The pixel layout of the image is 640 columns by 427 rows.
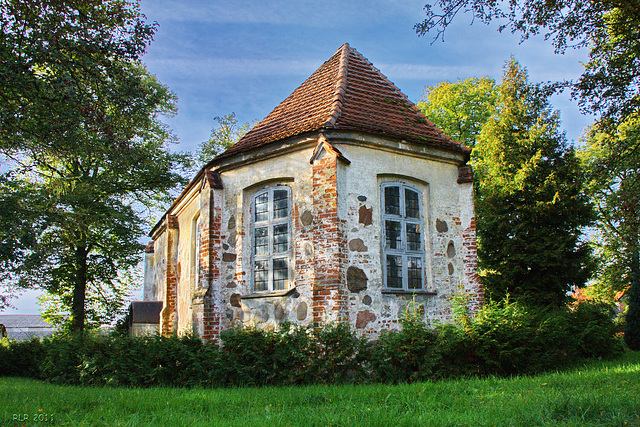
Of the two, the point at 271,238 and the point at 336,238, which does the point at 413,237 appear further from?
the point at 271,238

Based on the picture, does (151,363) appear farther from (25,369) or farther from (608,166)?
(608,166)

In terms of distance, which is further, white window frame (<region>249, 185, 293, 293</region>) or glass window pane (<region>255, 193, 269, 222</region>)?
glass window pane (<region>255, 193, 269, 222</region>)

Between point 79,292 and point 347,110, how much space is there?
1767cm

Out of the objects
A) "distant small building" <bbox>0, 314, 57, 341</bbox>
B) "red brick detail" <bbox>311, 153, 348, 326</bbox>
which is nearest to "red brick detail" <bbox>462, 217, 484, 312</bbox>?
"red brick detail" <bbox>311, 153, 348, 326</bbox>

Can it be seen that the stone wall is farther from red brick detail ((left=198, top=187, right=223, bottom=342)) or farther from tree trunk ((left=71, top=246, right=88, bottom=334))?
tree trunk ((left=71, top=246, right=88, bottom=334))

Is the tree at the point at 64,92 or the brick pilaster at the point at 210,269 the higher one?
the tree at the point at 64,92

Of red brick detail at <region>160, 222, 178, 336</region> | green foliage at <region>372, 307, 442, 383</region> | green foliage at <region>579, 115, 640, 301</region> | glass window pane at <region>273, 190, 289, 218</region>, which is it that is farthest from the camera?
green foliage at <region>579, 115, 640, 301</region>

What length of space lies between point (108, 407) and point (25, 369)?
10.5 m

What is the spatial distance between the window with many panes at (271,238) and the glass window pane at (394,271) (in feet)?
7.16

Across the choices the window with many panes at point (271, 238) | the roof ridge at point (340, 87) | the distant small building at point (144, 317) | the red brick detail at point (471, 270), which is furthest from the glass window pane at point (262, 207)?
the distant small building at point (144, 317)

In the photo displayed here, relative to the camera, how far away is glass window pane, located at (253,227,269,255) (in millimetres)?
11164

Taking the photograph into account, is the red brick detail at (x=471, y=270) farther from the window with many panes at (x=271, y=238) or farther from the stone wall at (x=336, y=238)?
the window with many panes at (x=271, y=238)

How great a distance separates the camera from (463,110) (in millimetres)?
24750

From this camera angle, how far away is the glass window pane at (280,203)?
36.2 ft
